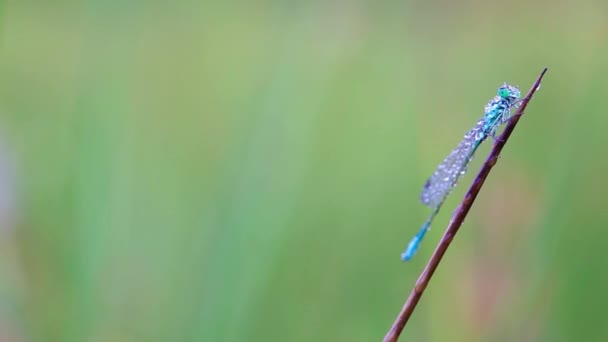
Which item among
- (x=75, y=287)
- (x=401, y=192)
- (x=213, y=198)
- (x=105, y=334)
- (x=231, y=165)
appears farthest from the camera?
(x=401, y=192)

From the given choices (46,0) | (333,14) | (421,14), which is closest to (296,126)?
(333,14)

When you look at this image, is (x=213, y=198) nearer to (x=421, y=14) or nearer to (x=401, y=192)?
(x=401, y=192)

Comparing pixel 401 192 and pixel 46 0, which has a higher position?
pixel 46 0

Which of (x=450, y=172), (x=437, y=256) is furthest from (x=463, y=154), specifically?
(x=437, y=256)

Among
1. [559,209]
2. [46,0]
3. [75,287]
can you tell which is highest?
[46,0]

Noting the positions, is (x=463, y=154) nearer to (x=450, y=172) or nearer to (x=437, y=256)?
(x=450, y=172)

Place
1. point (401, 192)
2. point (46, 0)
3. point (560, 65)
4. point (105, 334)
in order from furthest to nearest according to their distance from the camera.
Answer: point (46, 0)
point (560, 65)
point (401, 192)
point (105, 334)
